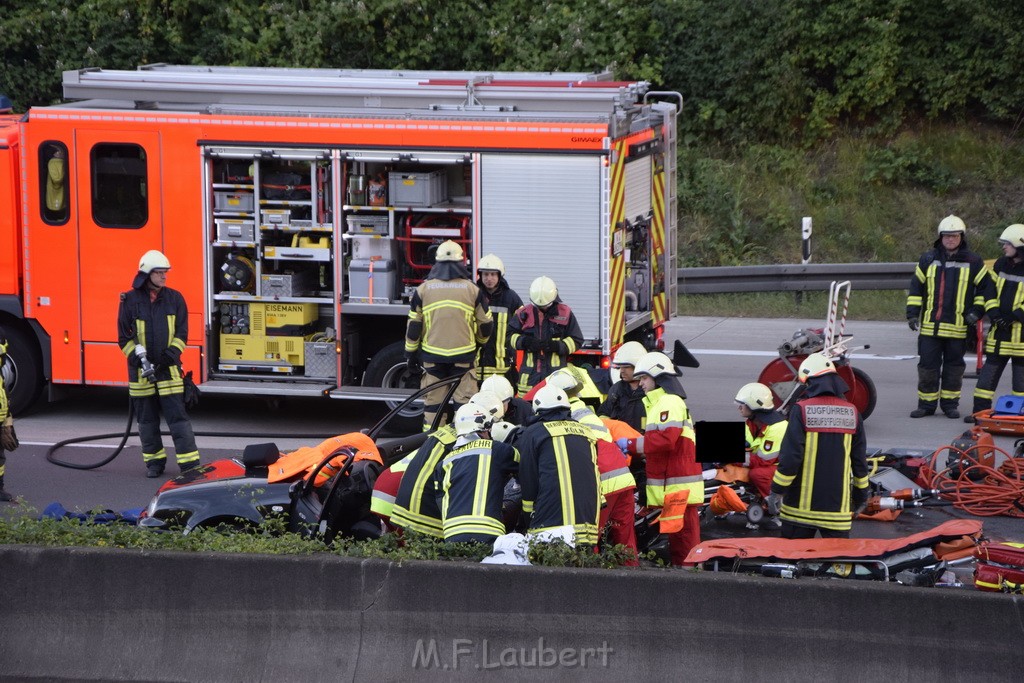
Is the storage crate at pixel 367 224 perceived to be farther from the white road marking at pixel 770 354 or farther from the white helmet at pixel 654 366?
the white road marking at pixel 770 354

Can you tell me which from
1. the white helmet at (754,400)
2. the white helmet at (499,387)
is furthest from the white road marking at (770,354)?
the white helmet at (499,387)

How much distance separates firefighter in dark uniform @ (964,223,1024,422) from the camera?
11180mm

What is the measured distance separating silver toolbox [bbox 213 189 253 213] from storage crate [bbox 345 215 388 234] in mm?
851

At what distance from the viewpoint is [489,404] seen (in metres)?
7.03

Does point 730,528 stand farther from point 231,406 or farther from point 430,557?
point 231,406

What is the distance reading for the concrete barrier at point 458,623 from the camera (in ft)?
17.9

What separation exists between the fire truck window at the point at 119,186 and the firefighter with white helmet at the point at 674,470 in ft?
17.7

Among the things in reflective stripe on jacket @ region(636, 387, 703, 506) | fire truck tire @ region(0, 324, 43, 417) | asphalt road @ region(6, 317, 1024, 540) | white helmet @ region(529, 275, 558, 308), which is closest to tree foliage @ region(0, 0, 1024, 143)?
asphalt road @ region(6, 317, 1024, 540)

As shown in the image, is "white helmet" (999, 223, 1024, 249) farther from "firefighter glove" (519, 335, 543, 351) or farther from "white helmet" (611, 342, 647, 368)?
"white helmet" (611, 342, 647, 368)

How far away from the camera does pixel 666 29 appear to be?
20.1 metres

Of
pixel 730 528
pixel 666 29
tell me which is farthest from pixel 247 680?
pixel 666 29

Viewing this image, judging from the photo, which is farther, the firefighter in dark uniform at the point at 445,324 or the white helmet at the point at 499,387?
the firefighter in dark uniform at the point at 445,324

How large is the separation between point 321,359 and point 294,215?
1224 mm

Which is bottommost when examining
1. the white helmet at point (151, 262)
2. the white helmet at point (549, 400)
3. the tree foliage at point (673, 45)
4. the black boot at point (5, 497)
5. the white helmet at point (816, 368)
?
the black boot at point (5, 497)
